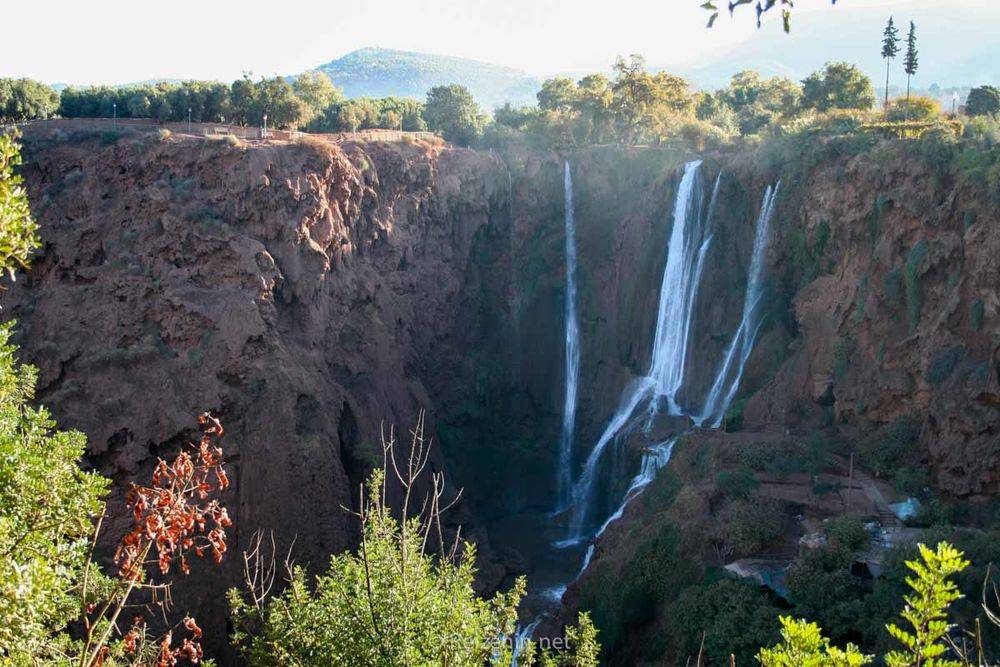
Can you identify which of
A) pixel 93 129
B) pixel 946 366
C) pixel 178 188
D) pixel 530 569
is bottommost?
pixel 530 569

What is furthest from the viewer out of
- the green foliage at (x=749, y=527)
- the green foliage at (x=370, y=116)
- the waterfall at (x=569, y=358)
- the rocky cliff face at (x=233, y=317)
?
the green foliage at (x=370, y=116)

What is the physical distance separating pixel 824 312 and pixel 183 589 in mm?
19911

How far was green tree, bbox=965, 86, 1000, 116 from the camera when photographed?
35406mm

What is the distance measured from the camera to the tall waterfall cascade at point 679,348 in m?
30.7

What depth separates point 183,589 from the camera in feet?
74.9

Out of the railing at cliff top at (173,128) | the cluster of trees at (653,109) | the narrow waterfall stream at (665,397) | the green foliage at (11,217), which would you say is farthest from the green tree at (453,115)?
the green foliage at (11,217)

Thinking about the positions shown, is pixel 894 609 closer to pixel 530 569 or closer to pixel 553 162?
pixel 530 569

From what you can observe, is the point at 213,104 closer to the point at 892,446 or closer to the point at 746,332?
the point at 746,332

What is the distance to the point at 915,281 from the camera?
79.8ft

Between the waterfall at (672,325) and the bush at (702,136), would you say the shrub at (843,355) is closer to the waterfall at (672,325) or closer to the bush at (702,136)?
the waterfall at (672,325)

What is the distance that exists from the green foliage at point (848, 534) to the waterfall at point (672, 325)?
13.2m

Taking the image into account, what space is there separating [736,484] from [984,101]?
74.5 ft

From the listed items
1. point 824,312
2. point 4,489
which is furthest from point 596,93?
point 4,489

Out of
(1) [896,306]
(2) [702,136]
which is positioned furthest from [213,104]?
(1) [896,306]
